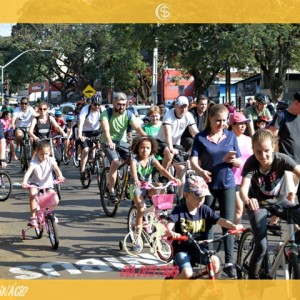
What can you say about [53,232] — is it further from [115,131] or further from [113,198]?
[115,131]

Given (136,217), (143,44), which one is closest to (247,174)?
(136,217)

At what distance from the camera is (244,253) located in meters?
6.62

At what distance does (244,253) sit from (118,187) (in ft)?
14.4

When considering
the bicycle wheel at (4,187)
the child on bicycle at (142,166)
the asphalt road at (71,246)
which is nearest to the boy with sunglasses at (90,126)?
the asphalt road at (71,246)

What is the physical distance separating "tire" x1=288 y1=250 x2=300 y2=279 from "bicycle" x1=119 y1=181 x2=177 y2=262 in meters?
2.26

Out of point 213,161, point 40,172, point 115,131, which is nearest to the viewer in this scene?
point 213,161

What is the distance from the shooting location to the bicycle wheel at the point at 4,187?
1307cm

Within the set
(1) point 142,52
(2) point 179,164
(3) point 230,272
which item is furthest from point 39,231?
(1) point 142,52

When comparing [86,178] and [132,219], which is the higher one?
[86,178]

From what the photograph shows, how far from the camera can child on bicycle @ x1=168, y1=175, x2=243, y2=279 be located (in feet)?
18.2

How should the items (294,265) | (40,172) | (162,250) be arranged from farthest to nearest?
(40,172), (162,250), (294,265)

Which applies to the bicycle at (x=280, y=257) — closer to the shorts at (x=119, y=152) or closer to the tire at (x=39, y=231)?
the tire at (x=39, y=231)
